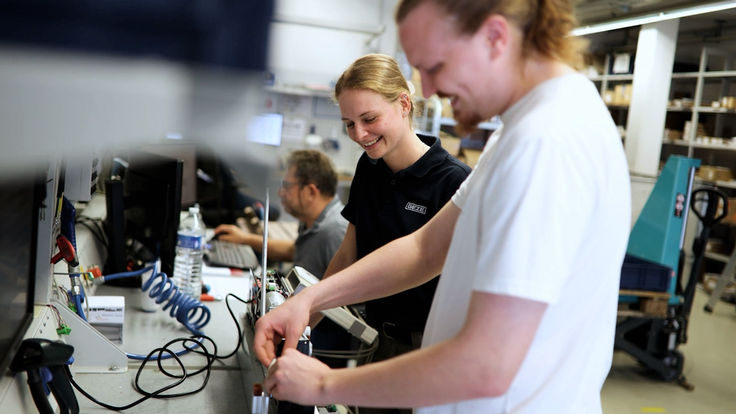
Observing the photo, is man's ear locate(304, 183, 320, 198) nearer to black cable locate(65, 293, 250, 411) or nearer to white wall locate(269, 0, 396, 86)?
black cable locate(65, 293, 250, 411)

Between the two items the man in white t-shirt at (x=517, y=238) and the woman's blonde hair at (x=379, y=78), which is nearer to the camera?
the man in white t-shirt at (x=517, y=238)

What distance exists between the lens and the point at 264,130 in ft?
0.81

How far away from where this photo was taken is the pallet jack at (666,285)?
12.2 feet

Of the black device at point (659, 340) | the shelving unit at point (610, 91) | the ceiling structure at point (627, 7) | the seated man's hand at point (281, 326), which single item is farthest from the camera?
the shelving unit at point (610, 91)

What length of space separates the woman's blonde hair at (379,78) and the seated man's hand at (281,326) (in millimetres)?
790

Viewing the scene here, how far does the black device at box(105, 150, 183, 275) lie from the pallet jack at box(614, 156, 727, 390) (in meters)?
2.73


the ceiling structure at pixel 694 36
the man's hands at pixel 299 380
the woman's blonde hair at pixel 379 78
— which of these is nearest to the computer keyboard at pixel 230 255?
the woman's blonde hair at pixel 379 78

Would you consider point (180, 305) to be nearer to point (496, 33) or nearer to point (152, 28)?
point (496, 33)

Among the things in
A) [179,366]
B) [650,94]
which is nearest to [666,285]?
[179,366]

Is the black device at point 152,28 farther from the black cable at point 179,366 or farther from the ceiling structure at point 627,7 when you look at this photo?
the ceiling structure at point 627,7

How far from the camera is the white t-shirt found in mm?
642

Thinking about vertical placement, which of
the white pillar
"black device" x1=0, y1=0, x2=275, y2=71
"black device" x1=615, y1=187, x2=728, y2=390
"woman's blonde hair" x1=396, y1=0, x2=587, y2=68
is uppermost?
the white pillar

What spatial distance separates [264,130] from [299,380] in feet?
1.97

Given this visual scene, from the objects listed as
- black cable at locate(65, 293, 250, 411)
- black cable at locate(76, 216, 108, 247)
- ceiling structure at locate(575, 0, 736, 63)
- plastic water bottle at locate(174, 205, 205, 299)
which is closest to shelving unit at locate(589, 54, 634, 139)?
ceiling structure at locate(575, 0, 736, 63)
